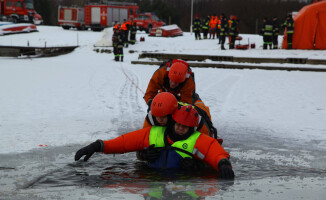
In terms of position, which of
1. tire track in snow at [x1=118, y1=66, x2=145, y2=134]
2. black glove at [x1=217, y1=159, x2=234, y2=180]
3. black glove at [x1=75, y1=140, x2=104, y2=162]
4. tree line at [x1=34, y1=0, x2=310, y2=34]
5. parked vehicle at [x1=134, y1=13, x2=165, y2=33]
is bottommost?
tire track in snow at [x1=118, y1=66, x2=145, y2=134]

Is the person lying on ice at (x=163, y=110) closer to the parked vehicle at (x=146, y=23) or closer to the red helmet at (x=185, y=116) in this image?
the red helmet at (x=185, y=116)

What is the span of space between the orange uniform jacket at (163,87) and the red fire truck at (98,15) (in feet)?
103

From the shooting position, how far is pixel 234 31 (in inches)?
847

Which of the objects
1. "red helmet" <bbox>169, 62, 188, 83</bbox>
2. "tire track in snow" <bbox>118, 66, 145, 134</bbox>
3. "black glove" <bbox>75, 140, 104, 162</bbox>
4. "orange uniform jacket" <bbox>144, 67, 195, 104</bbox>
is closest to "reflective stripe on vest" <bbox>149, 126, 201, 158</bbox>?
"black glove" <bbox>75, 140, 104, 162</bbox>

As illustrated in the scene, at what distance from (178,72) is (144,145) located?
1.39m

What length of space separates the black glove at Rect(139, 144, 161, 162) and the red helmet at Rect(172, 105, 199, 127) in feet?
1.44

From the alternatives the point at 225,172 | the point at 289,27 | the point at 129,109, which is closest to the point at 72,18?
the point at 289,27

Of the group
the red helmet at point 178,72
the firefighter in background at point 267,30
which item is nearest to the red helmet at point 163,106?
the red helmet at point 178,72

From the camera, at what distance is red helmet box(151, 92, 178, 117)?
15.4ft

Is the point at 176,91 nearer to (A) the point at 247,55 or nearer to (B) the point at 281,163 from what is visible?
(B) the point at 281,163

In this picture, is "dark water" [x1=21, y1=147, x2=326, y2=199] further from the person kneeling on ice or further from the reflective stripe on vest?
the reflective stripe on vest

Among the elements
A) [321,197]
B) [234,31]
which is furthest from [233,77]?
[321,197]

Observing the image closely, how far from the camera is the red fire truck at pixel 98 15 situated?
3684cm

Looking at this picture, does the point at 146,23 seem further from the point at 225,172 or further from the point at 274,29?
the point at 225,172
